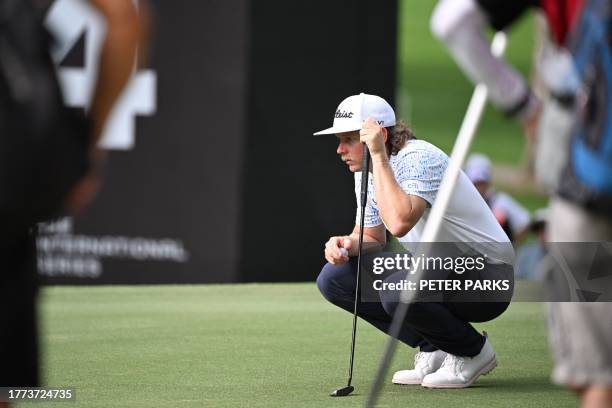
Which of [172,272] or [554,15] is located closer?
[554,15]

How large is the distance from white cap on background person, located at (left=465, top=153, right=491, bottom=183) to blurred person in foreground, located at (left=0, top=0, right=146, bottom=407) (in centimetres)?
855

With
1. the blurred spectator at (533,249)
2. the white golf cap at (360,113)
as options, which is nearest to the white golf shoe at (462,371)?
the white golf cap at (360,113)

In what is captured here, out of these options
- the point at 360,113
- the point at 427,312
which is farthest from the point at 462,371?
the point at 360,113

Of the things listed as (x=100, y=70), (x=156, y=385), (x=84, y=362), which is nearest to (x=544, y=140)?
(x=100, y=70)

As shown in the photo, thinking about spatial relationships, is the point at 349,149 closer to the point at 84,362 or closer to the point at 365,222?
the point at 365,222

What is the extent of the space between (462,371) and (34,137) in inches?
142

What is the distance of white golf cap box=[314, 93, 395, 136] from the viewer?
533 centimetres

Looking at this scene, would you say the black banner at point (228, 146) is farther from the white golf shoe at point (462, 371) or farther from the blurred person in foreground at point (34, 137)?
the blurred person in foreground at point (34, 137)

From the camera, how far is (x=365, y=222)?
5742mm

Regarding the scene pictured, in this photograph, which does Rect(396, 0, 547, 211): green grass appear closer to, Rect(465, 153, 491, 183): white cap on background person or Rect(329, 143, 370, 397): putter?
Rect(465, 153, 491, 183): white cap on background person

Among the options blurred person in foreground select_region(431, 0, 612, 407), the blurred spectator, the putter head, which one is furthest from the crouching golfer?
the blurred spectator

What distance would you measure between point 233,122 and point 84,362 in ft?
15.6

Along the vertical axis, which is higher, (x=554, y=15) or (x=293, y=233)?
(x=554, y=15)

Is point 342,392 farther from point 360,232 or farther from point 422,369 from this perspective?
point 360,232
